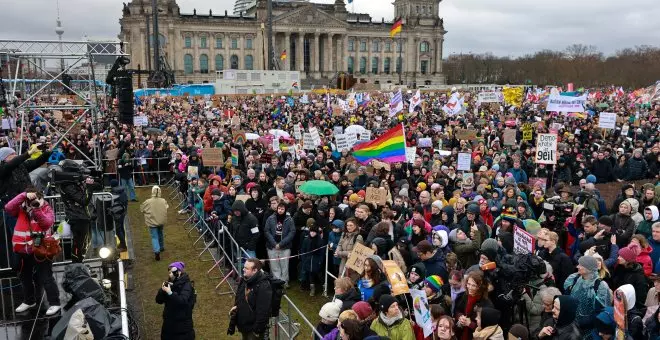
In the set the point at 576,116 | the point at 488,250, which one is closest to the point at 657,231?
the point at 488,250

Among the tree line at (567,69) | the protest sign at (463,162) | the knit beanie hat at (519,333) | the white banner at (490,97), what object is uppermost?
the tree line at (567,69)

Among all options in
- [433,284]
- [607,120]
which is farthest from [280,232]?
[607,120]

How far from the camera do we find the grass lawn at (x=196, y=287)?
8.60m

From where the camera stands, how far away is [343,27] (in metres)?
104

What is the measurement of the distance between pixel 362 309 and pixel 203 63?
9758 centimetres

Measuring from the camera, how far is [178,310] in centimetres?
689

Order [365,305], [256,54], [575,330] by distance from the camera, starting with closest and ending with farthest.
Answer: [575,330], [365,305], [256,54]

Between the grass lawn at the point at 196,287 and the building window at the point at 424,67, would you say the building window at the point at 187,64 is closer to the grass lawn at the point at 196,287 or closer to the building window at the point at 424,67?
the building window at the point at 424,67

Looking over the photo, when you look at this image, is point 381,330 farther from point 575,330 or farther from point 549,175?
point 549,175

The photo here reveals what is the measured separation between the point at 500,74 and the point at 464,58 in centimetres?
1379

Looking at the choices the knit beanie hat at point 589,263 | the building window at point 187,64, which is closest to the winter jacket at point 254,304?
the knit beanie hat at point 589,263

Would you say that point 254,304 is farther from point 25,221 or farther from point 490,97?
point 490,97

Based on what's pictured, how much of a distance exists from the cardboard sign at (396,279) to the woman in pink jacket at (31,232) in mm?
4176

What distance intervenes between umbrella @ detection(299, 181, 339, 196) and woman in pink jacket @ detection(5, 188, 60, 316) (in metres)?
4.87
